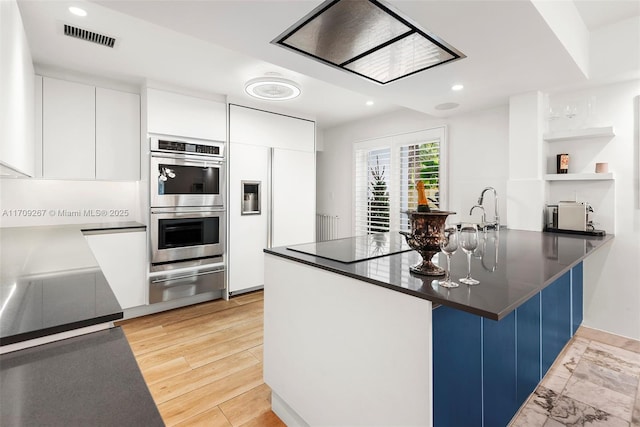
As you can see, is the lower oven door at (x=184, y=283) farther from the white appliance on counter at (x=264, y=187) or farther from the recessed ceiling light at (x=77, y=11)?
the recessed ceiling light at (x=77, y=11)

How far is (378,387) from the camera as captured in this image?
126 centimetres

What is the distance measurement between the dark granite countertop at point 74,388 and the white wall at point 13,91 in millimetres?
1306

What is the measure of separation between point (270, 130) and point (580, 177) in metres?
3.21

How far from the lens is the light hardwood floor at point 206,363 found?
183cm

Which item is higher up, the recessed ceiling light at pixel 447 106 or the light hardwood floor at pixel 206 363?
the recessed ceiling light at pixel 447 106

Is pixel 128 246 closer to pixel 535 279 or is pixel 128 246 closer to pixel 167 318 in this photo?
pixel 167 318

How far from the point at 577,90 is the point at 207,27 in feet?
10.2

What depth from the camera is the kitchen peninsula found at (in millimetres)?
1120

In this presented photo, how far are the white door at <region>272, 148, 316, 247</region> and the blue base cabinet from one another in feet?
9.48

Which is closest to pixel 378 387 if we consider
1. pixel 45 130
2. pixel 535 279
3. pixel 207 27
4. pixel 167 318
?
pixel 535 279

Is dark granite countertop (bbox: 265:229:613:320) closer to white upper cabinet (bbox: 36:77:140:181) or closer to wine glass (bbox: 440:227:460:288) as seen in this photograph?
wine glass (bbox: 440:227:460:288)

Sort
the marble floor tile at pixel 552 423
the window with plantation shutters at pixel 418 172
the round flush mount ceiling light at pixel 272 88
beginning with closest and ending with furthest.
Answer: the marble floor tile at pixel 552 423 < the round flush mount ceiling light at pixel 272 88 < the window with plantation shutters at pixel 418 172

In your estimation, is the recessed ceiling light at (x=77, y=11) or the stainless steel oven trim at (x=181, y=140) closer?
the recessed ceiling light at (x=77, y=11)

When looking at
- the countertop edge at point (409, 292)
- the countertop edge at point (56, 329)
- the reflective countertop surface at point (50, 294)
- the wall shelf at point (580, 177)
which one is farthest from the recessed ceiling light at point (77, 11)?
the wall shelf at point (580, 177)
